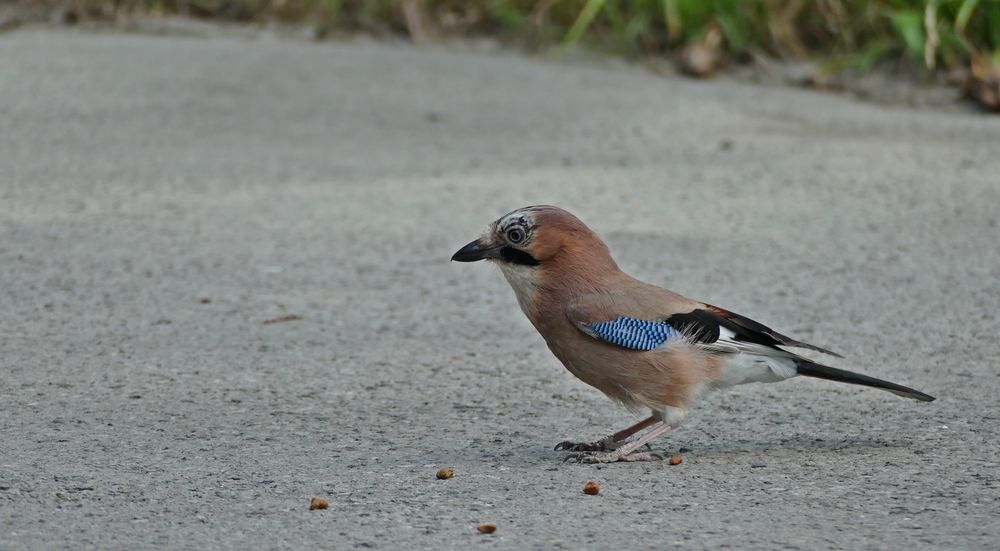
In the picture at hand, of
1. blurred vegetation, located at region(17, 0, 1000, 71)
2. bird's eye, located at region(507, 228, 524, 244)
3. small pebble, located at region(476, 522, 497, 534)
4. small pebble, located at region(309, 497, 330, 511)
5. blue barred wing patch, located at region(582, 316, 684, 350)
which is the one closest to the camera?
small pebble, located at region(476, 522, 497, 534)

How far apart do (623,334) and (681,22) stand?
6207mm

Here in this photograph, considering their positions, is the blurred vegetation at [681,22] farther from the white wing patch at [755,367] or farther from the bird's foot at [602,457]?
the bird's foot at [602,457]

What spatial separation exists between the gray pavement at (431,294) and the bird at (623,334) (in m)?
0.18

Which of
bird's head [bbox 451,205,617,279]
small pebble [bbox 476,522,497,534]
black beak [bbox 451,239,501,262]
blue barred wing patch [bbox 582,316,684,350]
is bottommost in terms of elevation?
small pebble [bbox 476,522,497,534]

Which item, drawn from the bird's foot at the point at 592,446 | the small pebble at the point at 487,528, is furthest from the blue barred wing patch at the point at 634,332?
the small pebble at the point at 487,528

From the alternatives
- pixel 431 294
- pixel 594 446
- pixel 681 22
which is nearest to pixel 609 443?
pixel 594 446

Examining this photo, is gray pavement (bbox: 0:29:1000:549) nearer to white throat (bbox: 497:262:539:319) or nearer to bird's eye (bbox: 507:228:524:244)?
white throat (bbox: 497:262:539:319)

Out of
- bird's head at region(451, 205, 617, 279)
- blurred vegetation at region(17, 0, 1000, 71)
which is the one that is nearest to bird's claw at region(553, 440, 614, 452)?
bird's head at region(451, 205, 617, 279)

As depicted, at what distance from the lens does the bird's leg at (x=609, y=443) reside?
3.67 m

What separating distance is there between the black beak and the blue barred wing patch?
13.0 inches

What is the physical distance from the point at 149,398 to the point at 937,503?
87.0 inches

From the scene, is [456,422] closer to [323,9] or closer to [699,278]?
[699,278]

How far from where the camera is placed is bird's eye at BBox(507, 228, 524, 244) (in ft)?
11.9

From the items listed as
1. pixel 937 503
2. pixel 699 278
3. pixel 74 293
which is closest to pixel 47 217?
pixel 74 293
